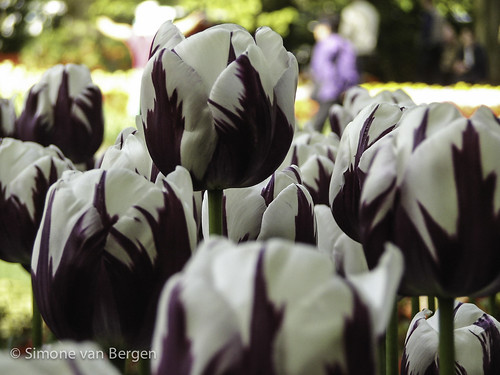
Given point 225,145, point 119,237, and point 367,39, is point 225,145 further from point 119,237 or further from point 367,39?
point 367,39

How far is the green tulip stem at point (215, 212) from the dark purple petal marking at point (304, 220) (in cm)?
7

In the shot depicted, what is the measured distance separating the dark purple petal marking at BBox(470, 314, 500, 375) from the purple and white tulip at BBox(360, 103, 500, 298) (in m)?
0.18

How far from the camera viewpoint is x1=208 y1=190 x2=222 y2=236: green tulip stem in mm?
732

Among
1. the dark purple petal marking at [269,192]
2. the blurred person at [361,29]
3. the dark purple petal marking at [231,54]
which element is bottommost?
the blurred person at [361,29]

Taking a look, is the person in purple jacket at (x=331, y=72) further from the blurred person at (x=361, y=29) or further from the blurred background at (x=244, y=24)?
the blurred background at (x=244, y=24)

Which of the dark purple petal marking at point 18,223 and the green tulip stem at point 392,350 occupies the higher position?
the dark purple petal marking at point 18,223

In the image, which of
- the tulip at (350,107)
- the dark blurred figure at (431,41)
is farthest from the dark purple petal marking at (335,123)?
the dark blurred figure at (431,41)

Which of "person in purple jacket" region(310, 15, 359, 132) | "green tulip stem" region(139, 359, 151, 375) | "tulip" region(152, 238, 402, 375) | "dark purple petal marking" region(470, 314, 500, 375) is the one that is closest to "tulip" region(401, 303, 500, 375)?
"dark purple petal marking" region(470, 314, 500, 375)

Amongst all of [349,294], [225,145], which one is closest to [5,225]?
[225,145]

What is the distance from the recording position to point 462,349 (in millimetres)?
739

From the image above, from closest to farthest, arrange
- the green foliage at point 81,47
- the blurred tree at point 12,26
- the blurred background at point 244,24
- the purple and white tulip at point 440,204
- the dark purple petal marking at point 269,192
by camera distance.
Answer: the purple and white tulip at point 440,204
the dark purple petal marking at point 269,192
the blurred background at point 244,24
the green foliage at point 81,47
the blurred tree at point 12,26

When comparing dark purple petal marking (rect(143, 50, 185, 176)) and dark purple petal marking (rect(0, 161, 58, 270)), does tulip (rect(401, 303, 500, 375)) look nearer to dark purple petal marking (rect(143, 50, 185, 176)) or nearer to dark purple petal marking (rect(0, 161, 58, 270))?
dark purple petal marking (rect(143, 50, 185, 176))

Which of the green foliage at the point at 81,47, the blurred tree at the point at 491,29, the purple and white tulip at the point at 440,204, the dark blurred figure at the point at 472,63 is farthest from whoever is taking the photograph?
the green foliage at the point at 81,47

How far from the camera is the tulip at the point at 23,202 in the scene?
34.9 inches
